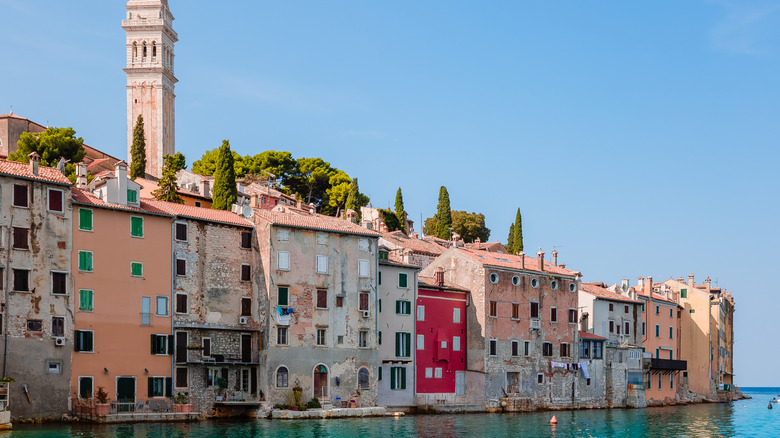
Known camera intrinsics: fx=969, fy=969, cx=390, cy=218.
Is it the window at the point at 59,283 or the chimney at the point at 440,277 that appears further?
the chimney at the point at 440,277

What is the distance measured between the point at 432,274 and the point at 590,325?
13.9m

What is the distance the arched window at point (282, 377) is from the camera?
50803mm

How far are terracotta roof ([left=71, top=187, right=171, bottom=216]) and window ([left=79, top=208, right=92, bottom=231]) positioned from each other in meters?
0.41

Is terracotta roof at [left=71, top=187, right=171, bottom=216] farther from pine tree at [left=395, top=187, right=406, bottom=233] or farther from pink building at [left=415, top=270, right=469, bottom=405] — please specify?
pine tree at [left=395, top=187, right=406, bottom=233]

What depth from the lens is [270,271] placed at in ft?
168

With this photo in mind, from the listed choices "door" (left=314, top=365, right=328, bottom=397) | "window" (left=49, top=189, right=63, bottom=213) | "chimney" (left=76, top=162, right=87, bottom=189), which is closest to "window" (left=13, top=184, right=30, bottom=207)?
"window" (left=49, top=189, right=63, bottom=213)

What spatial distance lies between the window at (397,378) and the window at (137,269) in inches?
670

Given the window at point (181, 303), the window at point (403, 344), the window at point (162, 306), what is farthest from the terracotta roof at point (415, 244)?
the window at point (162, 306)

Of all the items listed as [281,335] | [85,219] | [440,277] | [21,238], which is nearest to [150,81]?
[440,277]

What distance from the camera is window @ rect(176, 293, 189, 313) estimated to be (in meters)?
48.7

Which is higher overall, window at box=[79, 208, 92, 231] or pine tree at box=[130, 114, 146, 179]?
pine tree at box=[130, 114, 146, 179]

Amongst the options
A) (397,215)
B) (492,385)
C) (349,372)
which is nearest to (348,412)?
(349,372)

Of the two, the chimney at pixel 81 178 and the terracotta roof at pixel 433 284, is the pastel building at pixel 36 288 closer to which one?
the chimney at pixel 81 178

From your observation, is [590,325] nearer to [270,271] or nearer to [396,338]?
[396,338]
